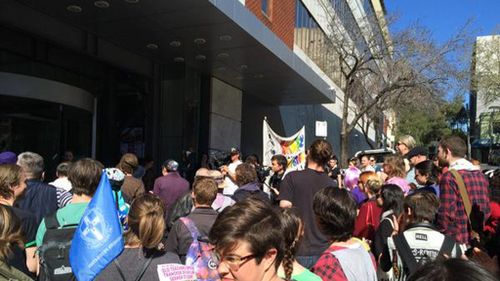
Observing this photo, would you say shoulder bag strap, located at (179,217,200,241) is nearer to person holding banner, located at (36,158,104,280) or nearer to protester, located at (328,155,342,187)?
person holding banner, located at (36,158,104,280)

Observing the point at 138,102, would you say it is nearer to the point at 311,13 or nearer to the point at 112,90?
the point at 112,90

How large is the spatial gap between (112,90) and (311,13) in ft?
42.7

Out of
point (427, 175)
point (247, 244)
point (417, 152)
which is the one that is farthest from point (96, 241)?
point (417, 152)

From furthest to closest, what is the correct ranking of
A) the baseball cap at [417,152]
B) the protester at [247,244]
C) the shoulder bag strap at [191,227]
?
the baseball cap at [417,152] → the shoulder bag strap at [191,227] → the protester at [247,244]

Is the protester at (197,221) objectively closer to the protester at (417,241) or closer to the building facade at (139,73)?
the protester at (417,241)

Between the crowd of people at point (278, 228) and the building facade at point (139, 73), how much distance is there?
5192 mm

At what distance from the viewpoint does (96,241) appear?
112 inches

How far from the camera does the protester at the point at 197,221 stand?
13.6 ft

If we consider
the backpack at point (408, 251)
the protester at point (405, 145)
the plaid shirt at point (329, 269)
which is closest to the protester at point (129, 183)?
the backpack at point (408, 251)

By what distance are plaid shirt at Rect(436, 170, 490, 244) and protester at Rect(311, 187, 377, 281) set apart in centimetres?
154

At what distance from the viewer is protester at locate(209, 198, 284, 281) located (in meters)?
1.88

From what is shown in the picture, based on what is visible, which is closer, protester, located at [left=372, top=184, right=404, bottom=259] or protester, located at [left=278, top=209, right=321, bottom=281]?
protester, located at [left=278, top=209, right=321, bottom=281]

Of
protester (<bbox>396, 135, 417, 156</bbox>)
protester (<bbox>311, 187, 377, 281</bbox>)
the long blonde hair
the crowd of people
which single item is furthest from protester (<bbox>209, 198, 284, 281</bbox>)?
protester (<bbox>396, 135, 417, 156</bbox>)

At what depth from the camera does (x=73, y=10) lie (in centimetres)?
953
